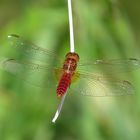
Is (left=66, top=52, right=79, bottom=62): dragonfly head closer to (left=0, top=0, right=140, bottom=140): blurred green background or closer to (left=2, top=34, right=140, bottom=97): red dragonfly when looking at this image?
(left=2, top=34, right=140, bottom=97): red dragonfly

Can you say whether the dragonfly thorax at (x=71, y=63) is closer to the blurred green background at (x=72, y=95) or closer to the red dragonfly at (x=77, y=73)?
the red dragonfly at (x=77, y=73)

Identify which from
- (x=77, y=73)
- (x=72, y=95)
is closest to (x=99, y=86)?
(x=77, y=73)

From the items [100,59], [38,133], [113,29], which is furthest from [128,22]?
[38,133]

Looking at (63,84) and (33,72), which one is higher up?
(33,72)

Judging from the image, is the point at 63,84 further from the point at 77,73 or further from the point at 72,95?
the point at 72,95

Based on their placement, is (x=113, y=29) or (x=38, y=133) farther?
(x=113, y=29)

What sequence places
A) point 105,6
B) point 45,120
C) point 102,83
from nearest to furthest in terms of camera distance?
point 102,83
point 45,120
point 105,6

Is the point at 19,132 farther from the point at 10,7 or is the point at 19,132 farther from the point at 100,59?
the point at 10,7
